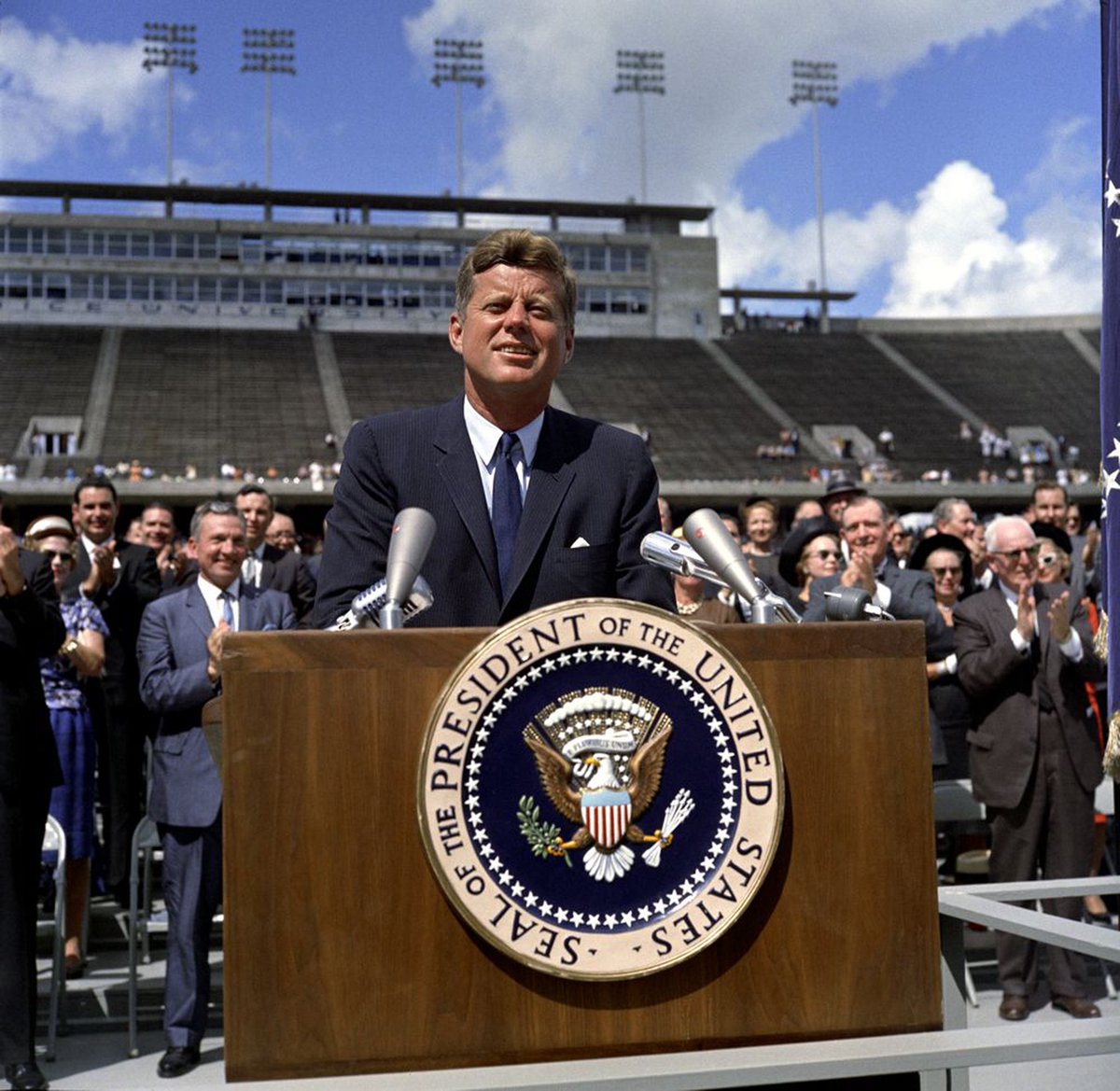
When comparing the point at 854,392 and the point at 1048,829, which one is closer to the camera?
the point at 1048,829

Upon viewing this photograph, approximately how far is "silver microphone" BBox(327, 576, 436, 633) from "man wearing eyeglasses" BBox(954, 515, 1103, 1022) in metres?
4.24

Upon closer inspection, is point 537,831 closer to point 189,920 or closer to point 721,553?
point 721,553

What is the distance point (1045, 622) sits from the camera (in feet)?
18.4

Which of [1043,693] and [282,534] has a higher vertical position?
[282,534]

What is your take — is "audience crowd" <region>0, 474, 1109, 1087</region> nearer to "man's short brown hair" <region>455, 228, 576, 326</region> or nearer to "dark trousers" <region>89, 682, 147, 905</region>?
"dark trousers" <region>89, 682, 147, 905</region>

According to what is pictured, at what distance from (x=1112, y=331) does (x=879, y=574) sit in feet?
9.49

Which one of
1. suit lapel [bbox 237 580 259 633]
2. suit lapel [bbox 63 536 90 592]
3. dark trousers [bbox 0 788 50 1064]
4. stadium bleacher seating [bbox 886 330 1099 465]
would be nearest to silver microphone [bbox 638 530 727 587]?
dark trousers [bbox 0 788 50 1064]

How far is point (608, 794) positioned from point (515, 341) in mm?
714

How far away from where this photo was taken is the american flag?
3.32 meters

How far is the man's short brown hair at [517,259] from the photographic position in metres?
1.88

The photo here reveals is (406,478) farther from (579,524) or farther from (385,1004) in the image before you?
(385,1004)

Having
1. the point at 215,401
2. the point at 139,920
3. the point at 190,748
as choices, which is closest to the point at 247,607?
the point at 190,748

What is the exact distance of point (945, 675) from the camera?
19.6 ft

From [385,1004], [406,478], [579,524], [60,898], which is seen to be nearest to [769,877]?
[385,1004]
